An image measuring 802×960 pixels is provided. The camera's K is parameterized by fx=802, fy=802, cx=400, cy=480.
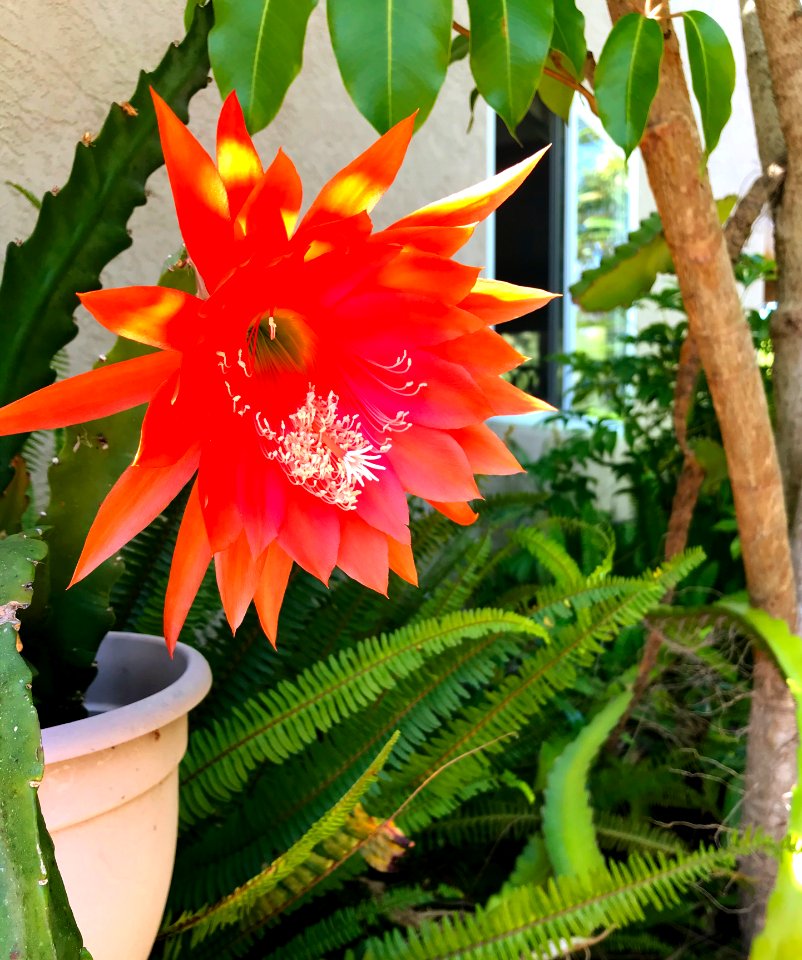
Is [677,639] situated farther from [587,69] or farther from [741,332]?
[587,69]

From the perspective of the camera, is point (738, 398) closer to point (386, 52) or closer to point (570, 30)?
point (570, 30)

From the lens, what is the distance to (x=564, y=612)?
1012mm

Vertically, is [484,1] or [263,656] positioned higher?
[484,1]

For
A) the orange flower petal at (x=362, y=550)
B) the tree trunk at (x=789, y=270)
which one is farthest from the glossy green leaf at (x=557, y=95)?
the orange flower petal at (x=362, y=550)

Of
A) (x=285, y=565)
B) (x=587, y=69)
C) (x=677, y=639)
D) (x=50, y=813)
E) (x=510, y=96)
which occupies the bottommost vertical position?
(x=677, y=639)

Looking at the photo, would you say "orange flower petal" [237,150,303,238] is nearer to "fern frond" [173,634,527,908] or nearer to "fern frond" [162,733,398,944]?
"fern frond" [162,733,398,944]

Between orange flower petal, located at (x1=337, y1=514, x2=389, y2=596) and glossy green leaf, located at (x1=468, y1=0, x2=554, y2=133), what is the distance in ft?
0.94

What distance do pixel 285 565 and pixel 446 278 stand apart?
0.23 meters

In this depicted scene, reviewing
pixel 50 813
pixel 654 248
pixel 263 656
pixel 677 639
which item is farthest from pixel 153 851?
pixel 654 248

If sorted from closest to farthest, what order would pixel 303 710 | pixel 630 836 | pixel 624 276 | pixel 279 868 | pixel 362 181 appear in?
pixel 362 181, pixel 279 868, pixel 303 710, pixel 630 836, pixel 624 276

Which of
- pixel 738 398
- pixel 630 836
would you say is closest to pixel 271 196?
pixel 738 398

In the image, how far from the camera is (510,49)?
542 mm

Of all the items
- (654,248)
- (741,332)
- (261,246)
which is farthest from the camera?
(654,248)

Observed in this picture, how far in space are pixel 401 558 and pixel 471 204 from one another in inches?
9.7
